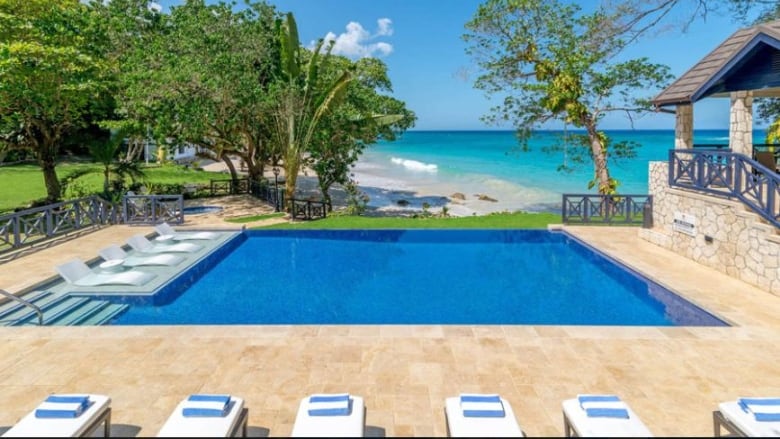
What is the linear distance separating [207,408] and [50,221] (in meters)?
13.6

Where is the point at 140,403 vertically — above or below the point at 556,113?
below

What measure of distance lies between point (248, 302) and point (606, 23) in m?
14.5

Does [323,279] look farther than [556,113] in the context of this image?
No

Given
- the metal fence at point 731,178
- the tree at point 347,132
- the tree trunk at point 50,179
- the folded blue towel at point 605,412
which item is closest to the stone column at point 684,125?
the metal fence at point 731,178

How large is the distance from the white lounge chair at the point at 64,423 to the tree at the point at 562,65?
19448 mm

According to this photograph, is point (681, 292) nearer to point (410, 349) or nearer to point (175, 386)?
point (410, 349)

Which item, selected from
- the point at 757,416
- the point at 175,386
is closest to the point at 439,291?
the point at 175,386

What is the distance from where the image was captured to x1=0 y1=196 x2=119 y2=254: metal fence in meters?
13.5

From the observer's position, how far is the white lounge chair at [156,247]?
547 inches

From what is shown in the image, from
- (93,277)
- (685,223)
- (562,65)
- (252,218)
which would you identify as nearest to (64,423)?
(93,277)

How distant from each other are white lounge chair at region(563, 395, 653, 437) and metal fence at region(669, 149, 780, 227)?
25.3ft

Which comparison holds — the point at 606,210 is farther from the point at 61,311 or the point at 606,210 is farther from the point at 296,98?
the point at 61,311

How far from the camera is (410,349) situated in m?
7.25

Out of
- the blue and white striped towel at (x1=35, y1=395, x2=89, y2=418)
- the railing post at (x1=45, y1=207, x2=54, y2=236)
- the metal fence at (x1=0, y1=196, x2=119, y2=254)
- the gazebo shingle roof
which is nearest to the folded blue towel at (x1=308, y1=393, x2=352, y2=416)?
the blue and white striped towel at (x1=35, y1=395, x2=89, y2=418)
